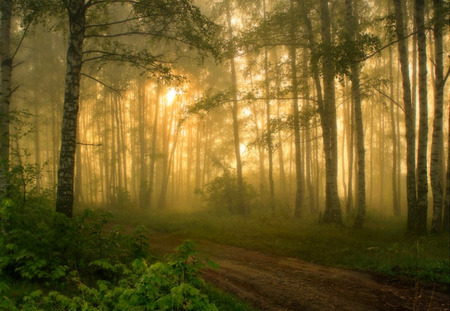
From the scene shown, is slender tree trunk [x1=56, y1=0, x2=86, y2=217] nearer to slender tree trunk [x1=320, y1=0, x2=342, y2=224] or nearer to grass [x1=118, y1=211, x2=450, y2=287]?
grass [x1=118, y1=211, x2=450, y2=287]

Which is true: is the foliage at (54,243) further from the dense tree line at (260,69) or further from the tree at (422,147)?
the tree at (422,147)

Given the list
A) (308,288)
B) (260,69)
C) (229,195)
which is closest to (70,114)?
(308,288)

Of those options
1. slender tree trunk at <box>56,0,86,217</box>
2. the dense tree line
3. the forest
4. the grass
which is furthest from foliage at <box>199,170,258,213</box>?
slender tree trunk at <box>56,0,86,217</box>

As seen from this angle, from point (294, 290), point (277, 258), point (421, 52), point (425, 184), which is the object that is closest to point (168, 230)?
point (277, 258)

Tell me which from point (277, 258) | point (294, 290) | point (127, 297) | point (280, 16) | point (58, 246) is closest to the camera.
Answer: point (127, 297)

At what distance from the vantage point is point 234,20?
21.6 metres

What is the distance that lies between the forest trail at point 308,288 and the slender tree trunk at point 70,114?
4521 millimetres

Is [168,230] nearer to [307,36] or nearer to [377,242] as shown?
[377,242]

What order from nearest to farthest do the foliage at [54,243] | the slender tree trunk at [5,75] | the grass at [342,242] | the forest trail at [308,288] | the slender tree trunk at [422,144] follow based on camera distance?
the foliage at [54,243] < the forest trail at [308,288] < the grass at [342,242] < the slender tree trunk at [5,75] < the slender tree trunk at [422,144]

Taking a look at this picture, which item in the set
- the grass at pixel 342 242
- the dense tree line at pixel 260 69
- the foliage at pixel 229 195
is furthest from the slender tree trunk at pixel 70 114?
the foliage at pixel 229 195

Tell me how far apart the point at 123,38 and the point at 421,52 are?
2242 cm

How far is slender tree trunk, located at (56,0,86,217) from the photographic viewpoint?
27.4 feet

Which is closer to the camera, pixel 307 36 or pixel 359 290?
pixel 359 290

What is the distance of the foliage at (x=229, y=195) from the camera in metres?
21.1
